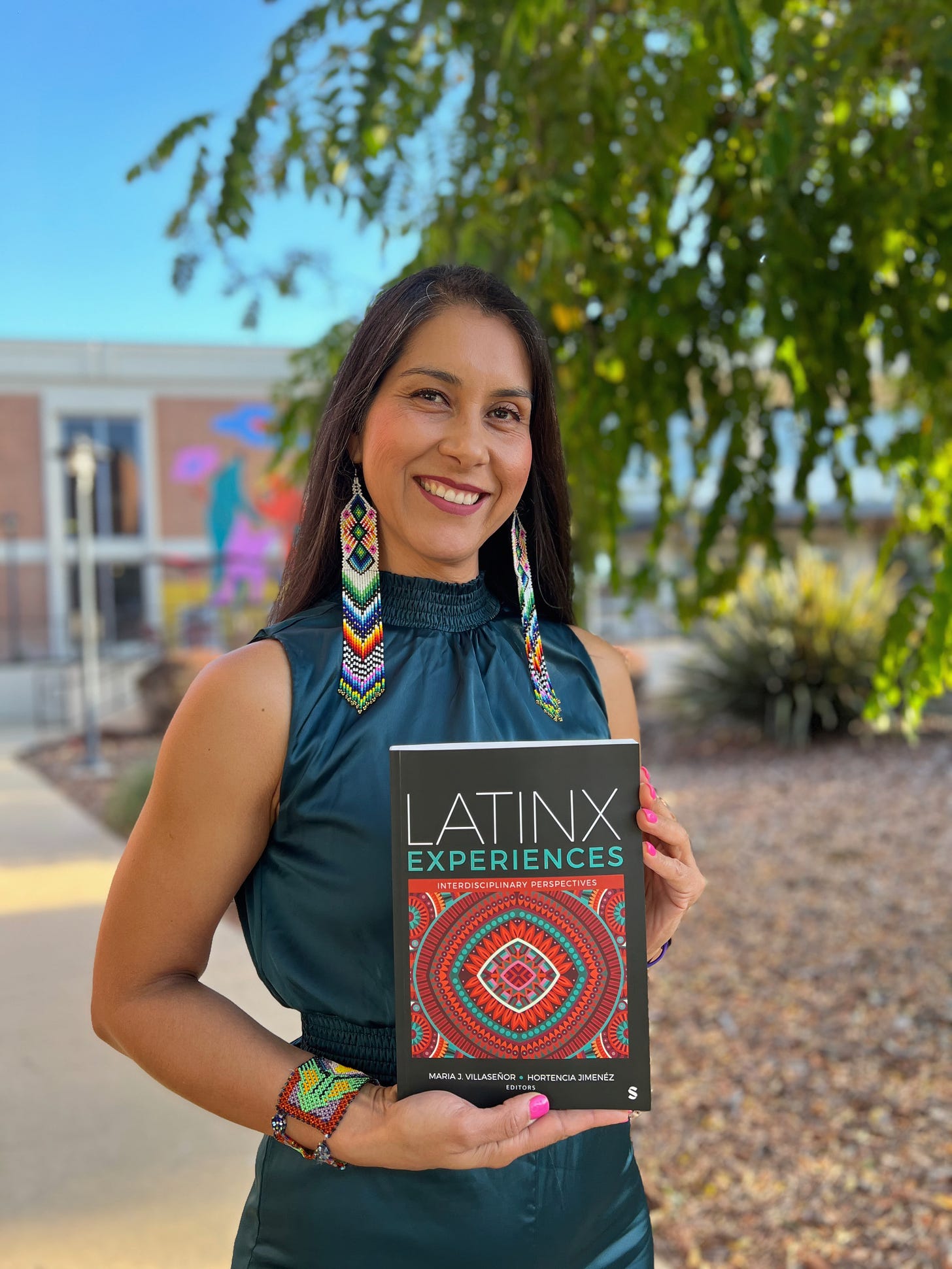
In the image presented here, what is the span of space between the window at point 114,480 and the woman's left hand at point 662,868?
98.1 feet

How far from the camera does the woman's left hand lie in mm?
1205

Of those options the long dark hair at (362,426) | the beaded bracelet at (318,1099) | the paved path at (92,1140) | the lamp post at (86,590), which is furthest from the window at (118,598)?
the beaded bracelet at (318,1099)

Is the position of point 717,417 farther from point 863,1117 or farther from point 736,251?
point 863,1117

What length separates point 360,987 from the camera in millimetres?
1377

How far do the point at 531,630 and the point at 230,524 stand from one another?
2920 cm

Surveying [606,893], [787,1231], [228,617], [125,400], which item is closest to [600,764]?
[606,893]

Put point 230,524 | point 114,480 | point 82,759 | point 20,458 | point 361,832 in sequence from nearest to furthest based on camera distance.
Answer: point 361,832 → point 82,759 → point 20,458 → point 230,524 → point 114,480

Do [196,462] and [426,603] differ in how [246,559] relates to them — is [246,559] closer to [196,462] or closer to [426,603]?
[196,462]

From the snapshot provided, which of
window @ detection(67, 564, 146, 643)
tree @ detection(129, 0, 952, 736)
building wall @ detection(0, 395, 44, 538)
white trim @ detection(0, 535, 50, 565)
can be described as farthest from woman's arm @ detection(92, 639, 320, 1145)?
white trim @ detection(0, 535, 50, 565)

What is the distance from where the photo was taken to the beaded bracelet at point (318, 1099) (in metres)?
1.24

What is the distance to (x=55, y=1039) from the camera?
15.6 feet

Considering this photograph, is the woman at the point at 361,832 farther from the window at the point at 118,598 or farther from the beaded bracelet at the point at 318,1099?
the window at the point at 118,598

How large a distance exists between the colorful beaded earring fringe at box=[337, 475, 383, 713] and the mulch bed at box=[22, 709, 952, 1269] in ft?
8.05

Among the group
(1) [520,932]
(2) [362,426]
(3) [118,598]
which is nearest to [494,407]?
(2) [362,426]
